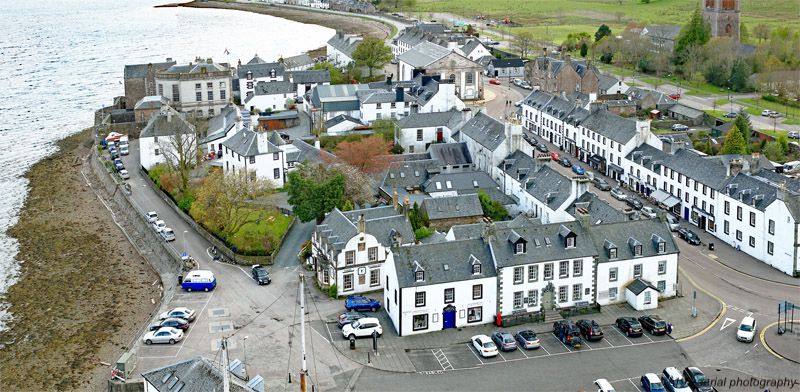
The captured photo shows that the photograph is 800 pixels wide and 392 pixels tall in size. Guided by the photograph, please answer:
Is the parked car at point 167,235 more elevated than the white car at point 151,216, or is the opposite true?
the white car at point 151,216

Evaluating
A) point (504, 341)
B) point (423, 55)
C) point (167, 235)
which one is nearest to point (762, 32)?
point (423, 55)

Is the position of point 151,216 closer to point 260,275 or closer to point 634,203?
point 260,275

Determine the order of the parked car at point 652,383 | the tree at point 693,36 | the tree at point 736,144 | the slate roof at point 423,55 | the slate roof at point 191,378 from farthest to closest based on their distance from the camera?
the tree at point 693,36
the slate roof at point 423,55
the tree at point 736,144
the parked car at point 652,383
the slate roof at point 191,378

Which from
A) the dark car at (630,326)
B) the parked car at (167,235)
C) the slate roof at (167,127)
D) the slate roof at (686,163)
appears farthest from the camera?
the slate roof at (167,127)

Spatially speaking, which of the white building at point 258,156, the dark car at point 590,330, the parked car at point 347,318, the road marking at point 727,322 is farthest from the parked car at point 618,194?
the parked car at point 347,318

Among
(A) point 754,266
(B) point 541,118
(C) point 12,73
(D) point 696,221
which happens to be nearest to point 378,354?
(A) point 754,266

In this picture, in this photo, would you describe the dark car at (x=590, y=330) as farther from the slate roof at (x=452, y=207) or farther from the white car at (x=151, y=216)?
the white car at (x=151, y=216)
